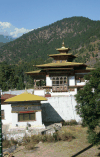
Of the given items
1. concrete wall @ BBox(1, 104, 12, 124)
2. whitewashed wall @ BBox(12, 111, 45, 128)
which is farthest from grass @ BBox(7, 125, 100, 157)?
concrete wall @ BBox(1, 104, 12, 124)

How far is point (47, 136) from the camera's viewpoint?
50.2ft

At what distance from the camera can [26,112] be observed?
1717cm

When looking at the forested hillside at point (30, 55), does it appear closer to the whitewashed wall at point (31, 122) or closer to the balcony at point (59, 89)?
the balcony at point (59, 89)

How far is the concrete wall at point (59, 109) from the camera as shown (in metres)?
20.3

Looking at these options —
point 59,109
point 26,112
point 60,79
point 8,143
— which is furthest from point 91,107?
point 60,79

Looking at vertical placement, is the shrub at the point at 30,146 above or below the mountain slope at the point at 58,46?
below

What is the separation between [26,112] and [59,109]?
15.5ft

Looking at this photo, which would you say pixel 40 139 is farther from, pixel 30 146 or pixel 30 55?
pixel 30 55

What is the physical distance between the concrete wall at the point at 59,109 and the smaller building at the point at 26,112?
11.2ft

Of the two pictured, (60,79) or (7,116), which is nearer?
(7,116)

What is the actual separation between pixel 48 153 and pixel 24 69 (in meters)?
70.3

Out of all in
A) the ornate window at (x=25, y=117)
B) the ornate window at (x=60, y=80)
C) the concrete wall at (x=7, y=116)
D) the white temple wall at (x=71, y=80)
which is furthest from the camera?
the white temple wall at (x=71, y=80)

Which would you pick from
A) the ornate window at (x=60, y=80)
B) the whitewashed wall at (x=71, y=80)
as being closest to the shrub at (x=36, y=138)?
the ornate window at (x=60, y=80)

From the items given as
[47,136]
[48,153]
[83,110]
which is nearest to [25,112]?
[47,136]
